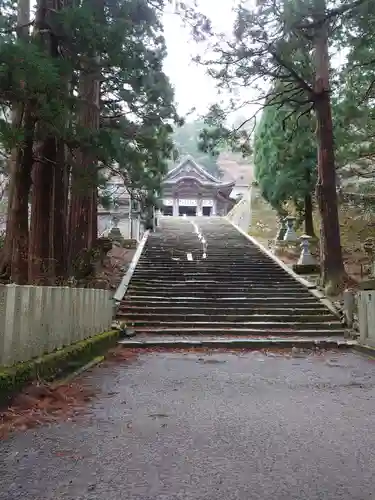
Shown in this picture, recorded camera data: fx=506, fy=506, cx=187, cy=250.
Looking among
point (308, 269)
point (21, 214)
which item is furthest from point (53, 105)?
point (308, 269)

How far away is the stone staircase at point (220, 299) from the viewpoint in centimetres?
1015

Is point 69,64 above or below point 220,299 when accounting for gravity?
above

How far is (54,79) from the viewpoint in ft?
18.0

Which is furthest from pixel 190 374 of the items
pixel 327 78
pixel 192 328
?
pixel 327 78

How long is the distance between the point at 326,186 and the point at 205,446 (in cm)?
1063

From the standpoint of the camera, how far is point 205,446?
2.97 m

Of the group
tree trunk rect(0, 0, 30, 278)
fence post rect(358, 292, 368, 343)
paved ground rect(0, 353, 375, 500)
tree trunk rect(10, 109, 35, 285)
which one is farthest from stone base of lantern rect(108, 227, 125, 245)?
paved ground rect(0, 353, 375, 500)

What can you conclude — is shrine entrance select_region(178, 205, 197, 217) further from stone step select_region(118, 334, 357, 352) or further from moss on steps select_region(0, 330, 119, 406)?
moss on steps select_region(0, 330, 119, 406)

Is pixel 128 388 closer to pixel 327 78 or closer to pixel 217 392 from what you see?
pixel 217 392

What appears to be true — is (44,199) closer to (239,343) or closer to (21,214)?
(21,214)

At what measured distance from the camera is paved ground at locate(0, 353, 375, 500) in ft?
7.64

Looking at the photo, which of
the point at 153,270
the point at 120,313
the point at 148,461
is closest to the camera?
the point at 148,461

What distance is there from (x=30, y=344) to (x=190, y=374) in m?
2.09

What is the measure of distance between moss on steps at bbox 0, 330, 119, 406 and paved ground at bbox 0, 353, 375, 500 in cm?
37
